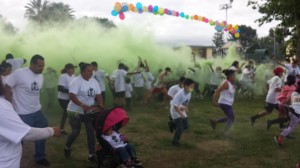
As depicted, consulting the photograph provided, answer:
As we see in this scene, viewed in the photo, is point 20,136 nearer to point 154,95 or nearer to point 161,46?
point 154,95

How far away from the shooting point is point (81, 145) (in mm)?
7594

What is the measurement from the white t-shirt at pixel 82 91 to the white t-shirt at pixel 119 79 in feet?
18.5

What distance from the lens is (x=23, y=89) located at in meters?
5.69

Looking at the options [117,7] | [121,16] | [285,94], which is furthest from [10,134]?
[121,16]

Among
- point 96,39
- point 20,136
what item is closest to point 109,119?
point 20,136

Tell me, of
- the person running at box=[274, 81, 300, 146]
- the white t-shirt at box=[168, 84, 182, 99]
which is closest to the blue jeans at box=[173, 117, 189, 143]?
the white t-shirt at box=[168, 84, 182, 99]

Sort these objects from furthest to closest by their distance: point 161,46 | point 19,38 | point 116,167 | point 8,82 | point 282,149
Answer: point 161,46, point 19,38, point 282,149, point 8,82, point 116,167

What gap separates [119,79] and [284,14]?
12322mm

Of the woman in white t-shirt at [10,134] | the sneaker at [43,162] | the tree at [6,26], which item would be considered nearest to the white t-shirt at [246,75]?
the tree at [6,26]

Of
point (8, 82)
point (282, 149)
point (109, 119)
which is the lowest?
point (282, 149)

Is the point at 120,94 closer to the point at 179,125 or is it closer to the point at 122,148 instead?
the point at 179,125

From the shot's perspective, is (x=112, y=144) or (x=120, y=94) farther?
(x=120, y=94)

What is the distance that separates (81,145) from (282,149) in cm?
422

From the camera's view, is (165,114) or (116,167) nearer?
(116,167)
